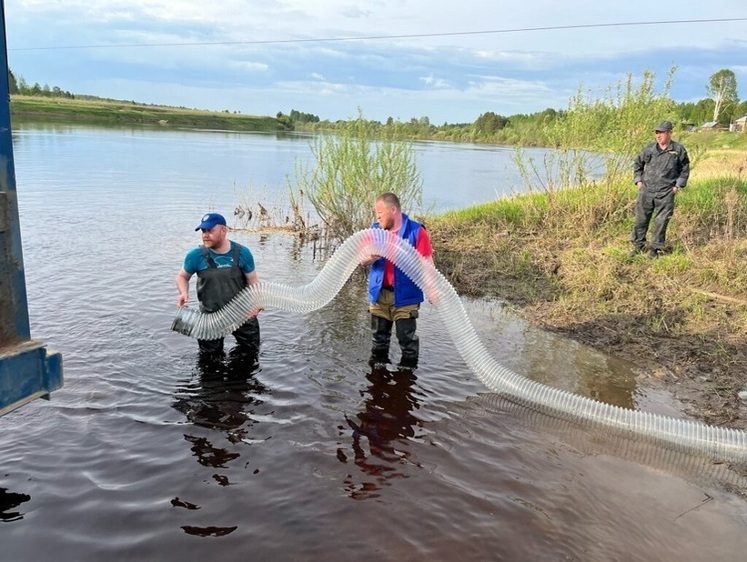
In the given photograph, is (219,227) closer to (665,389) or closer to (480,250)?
(665,389)

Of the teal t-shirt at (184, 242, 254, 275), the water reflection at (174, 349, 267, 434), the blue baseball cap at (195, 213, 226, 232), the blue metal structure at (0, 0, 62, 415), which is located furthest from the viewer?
the teal t-shirt at (184, 242, 254, 275)

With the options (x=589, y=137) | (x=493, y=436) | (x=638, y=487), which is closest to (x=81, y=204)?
(x=589, y=137)

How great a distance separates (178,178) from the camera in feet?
79.0

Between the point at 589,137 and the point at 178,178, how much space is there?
17.8m

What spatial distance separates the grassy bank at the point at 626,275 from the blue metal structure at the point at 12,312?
19.4ft

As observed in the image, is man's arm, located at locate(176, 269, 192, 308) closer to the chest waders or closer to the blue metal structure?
the chest waders

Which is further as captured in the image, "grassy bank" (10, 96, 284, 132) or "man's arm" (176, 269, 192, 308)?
"grassy bank" (10, 96, 284, 132)

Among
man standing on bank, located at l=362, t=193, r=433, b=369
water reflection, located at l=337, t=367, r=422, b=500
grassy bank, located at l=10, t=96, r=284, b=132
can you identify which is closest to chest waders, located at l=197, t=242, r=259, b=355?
man standing on bank, located at l=362, t=193, r=433, b=369

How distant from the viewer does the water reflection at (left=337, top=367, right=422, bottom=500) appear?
4316 millimetres

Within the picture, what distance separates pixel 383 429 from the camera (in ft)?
16.6

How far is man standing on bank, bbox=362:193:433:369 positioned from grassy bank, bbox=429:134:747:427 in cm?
290

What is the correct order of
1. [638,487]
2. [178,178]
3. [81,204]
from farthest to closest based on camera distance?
1. [178,178]
2. [81,204]
3. [638,487]

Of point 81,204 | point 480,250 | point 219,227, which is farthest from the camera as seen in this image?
point 81,204

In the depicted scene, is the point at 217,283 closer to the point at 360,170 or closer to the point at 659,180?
the point at 360,170
